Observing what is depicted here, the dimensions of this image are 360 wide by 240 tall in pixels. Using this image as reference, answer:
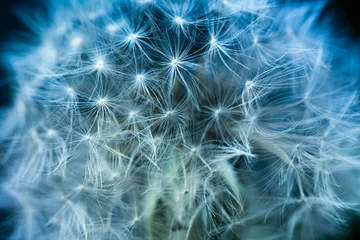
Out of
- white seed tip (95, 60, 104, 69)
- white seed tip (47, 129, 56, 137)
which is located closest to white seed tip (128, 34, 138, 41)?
white seed tip (95, 60, 104, 69)

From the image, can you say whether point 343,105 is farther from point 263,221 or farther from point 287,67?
point 263,221

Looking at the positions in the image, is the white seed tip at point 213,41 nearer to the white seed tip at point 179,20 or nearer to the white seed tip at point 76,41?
the white seed tip at point 179,20

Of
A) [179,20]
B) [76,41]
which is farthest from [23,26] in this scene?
[179,20]

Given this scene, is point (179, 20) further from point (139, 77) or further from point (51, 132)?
point (51, 132)

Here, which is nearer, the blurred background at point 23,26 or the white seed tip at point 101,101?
the white seed tip at point 101,101

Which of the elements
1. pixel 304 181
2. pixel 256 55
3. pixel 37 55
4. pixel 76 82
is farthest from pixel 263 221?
pixel 37 55

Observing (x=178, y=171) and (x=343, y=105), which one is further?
(x=343, y=105)

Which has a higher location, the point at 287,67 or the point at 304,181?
the point at 287,67

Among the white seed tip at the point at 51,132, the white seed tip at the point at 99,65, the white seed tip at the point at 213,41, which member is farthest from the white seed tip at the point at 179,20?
the white seed tip at the point at 51,132

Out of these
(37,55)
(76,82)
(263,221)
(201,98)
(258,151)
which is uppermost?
(37,55)
